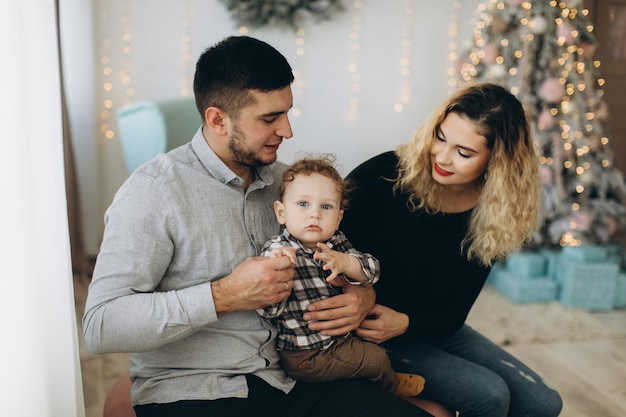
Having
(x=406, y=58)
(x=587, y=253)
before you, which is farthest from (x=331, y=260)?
(x=406, y=58)

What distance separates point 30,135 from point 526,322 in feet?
9.37

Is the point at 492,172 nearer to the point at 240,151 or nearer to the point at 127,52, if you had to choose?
the point at 240,151

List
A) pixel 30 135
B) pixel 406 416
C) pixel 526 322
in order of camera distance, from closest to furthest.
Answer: pixel 30 135 → pixel 406 416 → pixel 526 322

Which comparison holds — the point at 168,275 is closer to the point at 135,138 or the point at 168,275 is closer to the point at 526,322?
the point at 135,138

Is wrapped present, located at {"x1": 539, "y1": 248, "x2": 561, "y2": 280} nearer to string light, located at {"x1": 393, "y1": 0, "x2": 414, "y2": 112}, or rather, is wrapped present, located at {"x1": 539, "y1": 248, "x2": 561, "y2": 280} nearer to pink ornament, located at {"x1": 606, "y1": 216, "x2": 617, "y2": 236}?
pink ornament, located at {"x1": 606, "y1": 216, "x2": 617, "y2": 236}

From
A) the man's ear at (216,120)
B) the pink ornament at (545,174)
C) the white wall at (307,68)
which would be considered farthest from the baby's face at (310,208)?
the white wall at (307,68)

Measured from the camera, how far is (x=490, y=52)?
11.3 ft

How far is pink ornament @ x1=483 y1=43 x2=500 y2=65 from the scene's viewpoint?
11.3 feet

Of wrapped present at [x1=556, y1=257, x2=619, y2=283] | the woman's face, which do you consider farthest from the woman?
wrapped present at [x1=556, y1=257, x2=619, y2=283]

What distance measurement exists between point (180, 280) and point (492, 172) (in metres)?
0.91

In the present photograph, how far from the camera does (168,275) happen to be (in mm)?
1319

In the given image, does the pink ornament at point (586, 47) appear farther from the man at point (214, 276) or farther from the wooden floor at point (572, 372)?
the man at point (214, 276)

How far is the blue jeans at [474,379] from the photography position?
1.57 meters

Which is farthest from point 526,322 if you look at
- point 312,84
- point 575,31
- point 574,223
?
point 312,84
